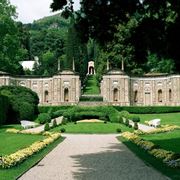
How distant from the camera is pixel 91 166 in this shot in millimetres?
14969

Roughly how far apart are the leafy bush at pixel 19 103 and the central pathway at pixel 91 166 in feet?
75.3

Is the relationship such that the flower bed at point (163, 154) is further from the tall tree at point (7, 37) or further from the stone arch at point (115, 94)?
the stone arch at point (115, 94)

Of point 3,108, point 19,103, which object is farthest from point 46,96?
point 3,108

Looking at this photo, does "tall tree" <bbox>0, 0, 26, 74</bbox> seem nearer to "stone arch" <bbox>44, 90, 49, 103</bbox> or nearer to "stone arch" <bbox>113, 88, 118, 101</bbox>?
"stone arch" <bbox>44, 90, 49, 103</bbox>

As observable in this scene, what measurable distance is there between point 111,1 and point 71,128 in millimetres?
22534

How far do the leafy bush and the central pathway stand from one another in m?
23.0

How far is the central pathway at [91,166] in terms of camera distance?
12742 mm

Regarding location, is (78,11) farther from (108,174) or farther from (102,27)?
(108,174)

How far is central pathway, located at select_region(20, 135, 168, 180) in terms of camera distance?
1274cm

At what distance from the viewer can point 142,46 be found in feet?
44.9

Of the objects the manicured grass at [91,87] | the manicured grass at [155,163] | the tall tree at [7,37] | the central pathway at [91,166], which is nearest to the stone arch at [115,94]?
the tall tree at [7,37]

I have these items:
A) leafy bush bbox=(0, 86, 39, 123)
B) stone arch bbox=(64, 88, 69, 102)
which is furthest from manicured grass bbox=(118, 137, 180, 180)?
stone arch bbox=(64, 88, 69, 102)

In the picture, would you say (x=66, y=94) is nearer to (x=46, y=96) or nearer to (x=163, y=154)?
(x=46, y=96)

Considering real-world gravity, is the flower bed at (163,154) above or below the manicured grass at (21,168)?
above
